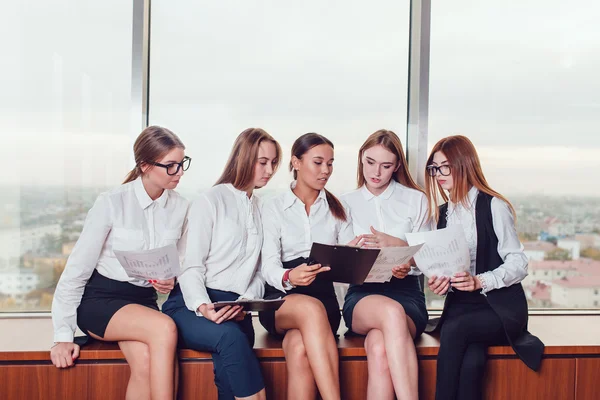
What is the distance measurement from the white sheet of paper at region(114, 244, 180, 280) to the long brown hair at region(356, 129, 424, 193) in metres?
1.06

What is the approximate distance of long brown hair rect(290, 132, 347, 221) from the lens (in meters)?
2.81

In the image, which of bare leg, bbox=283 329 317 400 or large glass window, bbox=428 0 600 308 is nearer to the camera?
bare leg, bbox=283 329 317 400

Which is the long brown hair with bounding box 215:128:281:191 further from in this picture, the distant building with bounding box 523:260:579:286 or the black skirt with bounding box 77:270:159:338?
the distant building with bounding box 523:260:579:286

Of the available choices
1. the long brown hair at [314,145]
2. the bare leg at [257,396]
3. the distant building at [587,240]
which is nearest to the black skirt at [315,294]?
the long brown hair at [314,145]

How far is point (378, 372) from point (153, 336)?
89 cm

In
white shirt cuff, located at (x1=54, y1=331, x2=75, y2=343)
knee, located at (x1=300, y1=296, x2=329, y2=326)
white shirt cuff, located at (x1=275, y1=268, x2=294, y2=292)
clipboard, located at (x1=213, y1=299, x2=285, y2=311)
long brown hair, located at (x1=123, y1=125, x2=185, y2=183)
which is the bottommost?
white shirt cuff, located at (x1=54, y1=331, x2=75, y2=343)

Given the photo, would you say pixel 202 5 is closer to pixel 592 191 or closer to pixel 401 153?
pixel 401 153

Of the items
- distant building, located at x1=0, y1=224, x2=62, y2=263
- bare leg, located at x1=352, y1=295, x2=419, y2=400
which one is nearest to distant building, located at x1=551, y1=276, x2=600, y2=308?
bare leg, located at x1=352, y1=295, x2=419, y2=400

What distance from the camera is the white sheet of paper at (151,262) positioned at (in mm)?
2391

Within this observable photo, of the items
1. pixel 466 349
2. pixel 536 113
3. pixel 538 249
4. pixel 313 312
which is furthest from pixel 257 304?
pixel 536 113

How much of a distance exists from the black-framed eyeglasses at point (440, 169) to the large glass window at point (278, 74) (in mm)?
836

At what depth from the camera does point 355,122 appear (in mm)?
3633

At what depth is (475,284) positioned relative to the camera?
104 inches

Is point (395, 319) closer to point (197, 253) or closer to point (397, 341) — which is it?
point (397, 341)
